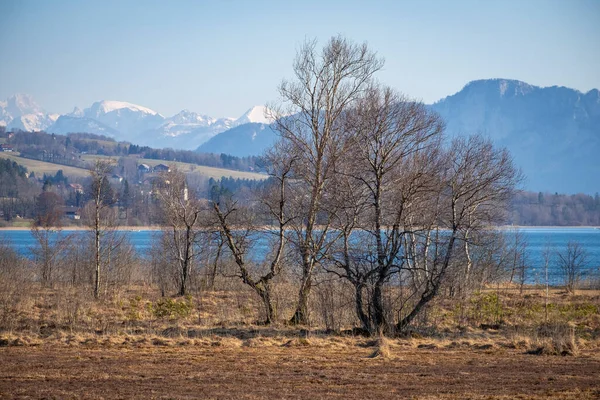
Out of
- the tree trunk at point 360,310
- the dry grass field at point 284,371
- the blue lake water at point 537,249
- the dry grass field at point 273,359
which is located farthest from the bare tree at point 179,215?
the dry grass field at point 284,371

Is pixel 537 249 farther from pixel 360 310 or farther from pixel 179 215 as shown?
pixel 360 310

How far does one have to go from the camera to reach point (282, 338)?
1900 cm

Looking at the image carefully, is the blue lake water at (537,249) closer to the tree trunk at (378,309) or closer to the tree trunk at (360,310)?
the tree trunk at (378,309)

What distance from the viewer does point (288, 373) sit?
45.0 ft

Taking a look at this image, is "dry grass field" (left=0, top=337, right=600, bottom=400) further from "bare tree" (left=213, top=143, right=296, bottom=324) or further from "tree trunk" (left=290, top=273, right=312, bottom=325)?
"bare tree" (left=213, top=143, right=296, bottom=324)

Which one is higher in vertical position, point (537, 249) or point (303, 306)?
point (303, 306)

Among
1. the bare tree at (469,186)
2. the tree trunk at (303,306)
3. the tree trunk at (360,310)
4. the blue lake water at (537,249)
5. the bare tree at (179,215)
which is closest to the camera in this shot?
the tree trunk at (360,310)

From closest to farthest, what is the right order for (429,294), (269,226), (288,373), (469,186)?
1. (288,373)
2. (429,294)
3. (469,186)
4. (269,226)

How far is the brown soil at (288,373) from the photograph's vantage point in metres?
11.7

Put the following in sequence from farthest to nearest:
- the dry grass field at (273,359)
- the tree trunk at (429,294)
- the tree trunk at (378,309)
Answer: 1. the tree trunk at (378,309)
2. the tree trunk at (429,294)
3. the dry grass field at (273,359)

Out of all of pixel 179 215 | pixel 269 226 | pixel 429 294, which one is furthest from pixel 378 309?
pixel 179 215

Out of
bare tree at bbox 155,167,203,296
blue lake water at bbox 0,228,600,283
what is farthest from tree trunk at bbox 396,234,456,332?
blue lake water at bbox 0,228,600,283

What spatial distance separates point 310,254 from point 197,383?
1014 centimetres

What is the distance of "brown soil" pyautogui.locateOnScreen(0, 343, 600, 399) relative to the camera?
11711 millimetres
